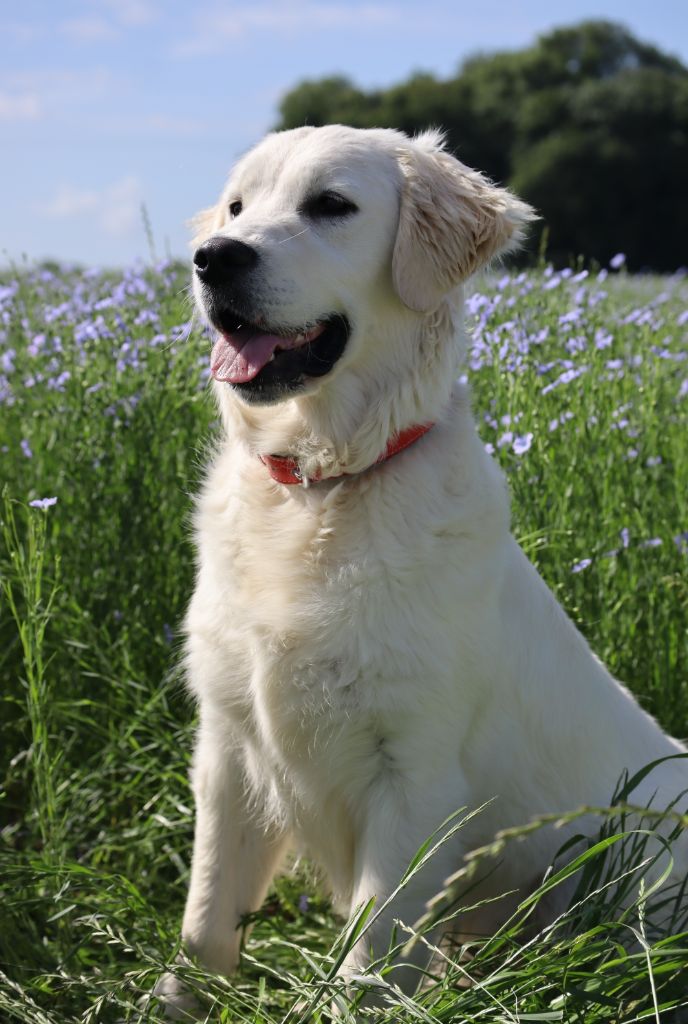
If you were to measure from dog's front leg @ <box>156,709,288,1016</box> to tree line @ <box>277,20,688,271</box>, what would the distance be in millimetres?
31579

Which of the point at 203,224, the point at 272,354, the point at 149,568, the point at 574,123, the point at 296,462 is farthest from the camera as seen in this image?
the point at 574,123

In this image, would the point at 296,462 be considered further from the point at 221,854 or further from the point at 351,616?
the point at 221,854

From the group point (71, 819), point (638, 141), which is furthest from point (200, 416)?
point (638, 141)

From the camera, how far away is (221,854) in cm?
282

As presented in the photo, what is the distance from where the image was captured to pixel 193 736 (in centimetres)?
351

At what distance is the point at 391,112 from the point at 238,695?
47.8m

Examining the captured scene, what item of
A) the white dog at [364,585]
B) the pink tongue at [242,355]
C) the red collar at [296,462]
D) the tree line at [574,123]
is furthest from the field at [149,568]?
the tree line at [574,123]

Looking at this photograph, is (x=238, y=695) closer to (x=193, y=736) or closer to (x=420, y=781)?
(x=420, y=781)

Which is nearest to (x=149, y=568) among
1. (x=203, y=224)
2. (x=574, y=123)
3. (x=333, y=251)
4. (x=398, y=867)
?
(x=203, y=224)

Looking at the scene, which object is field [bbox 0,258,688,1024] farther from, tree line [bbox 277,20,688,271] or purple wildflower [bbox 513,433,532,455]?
tree line [bbox 277,20,688,271]

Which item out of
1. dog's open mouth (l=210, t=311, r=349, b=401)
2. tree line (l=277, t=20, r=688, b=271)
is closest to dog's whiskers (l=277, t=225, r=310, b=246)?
dog's open mouth (l=210, t=311, r=349, b=401)

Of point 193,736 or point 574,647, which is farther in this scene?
point 193,736

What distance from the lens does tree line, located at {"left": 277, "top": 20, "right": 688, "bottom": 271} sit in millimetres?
38250

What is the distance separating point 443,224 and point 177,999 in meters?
1.92
